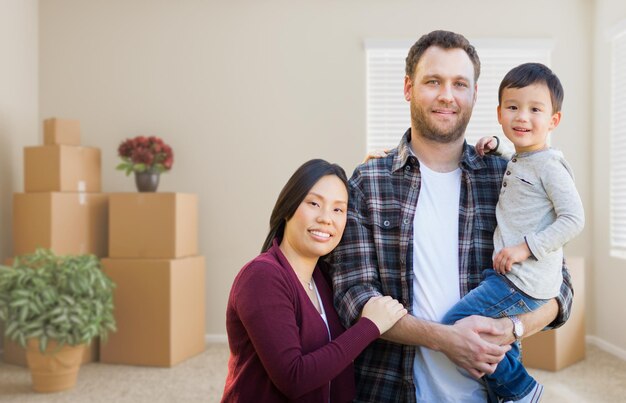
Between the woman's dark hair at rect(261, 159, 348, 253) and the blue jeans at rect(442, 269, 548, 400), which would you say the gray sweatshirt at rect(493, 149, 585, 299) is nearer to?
the blue jeans at rect(442, 269, 548, 400)

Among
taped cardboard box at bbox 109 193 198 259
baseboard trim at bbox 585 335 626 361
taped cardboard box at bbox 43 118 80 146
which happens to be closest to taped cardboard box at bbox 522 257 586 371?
baseboard trim at bbox 585 335 626 361

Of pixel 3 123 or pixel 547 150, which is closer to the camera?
pixel 547 150

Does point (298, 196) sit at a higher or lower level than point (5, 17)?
lower

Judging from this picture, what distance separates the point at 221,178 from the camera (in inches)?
211

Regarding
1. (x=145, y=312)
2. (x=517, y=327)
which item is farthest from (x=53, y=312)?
(x=517, y=327)

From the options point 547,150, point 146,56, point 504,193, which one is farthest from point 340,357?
point 146,56

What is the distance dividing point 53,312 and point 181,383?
916 millimetres

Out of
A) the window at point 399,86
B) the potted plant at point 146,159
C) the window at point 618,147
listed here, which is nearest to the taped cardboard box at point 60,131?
the potted plant at point 146,159

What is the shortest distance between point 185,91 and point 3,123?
141 cm

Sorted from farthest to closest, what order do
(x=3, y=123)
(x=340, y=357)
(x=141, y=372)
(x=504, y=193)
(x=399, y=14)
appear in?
(x=399, y=14) < (x=3, y=123) < (x=141, y=372) < (x=504, y=193) < (x=340, y=357)

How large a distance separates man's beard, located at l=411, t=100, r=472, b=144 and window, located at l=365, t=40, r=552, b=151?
359 cm

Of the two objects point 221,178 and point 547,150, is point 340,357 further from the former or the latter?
point 221,178

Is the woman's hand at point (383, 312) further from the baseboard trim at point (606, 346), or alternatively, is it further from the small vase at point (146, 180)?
the baseboard trim at point (606, 346)

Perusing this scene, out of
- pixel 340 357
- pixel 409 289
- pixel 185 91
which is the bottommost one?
pixel 340 357
